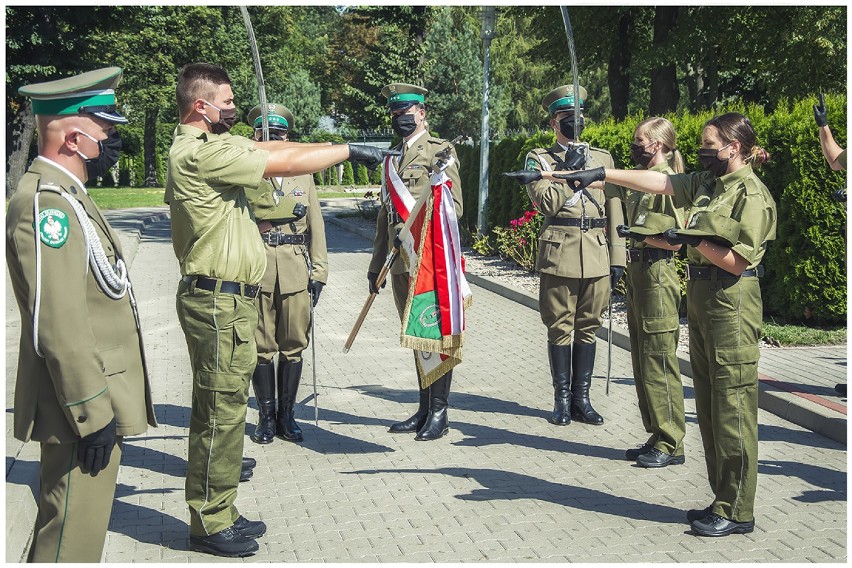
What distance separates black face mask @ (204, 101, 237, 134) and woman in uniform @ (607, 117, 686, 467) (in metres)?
2.60

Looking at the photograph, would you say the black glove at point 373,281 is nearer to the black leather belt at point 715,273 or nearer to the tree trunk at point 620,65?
the black leather belt at point 715,273

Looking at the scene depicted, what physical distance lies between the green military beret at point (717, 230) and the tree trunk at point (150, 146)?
159 ft

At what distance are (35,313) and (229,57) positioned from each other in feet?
165

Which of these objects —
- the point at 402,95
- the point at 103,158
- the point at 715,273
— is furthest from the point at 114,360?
the point at 402,95

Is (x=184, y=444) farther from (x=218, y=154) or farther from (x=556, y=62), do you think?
(x=556, y=62)

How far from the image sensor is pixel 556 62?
28.4m

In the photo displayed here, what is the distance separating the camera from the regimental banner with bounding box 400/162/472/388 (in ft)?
22.8

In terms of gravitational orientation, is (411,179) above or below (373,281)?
above

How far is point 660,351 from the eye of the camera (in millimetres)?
6926

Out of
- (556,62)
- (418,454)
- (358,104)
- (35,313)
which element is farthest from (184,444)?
(358,104)

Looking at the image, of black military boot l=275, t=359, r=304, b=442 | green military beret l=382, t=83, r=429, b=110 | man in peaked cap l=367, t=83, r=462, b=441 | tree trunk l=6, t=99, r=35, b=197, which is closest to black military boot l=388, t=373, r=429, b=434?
man in peaked cap l=367, t=83, r=462, b=441

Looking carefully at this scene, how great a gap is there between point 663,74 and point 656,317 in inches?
717

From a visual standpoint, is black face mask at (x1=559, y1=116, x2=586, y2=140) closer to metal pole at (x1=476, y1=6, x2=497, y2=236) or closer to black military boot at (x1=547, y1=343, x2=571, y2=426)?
black military boot at (x1=547, y1=343, x2=571, y2=426)

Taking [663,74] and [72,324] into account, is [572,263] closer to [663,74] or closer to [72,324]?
[72,324]
